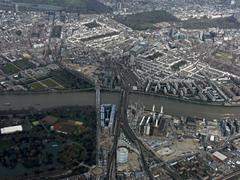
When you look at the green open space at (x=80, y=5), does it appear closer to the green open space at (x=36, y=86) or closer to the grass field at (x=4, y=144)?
the green open space at (x=36, y=86)

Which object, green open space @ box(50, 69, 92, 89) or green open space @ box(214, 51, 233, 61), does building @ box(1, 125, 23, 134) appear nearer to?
green open space @ box(50, 69, 92, 89)

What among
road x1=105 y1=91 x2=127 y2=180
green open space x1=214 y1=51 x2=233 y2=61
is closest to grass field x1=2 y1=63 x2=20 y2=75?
road x1=105 y1=91 x2=127 y2=180

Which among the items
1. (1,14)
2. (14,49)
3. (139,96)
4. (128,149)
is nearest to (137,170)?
(128,149)

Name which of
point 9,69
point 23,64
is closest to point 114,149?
point 9,69

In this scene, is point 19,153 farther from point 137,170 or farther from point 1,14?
point 1,14

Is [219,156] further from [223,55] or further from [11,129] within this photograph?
[223,55]

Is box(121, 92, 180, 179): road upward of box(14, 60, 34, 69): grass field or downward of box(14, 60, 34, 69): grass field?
downward
